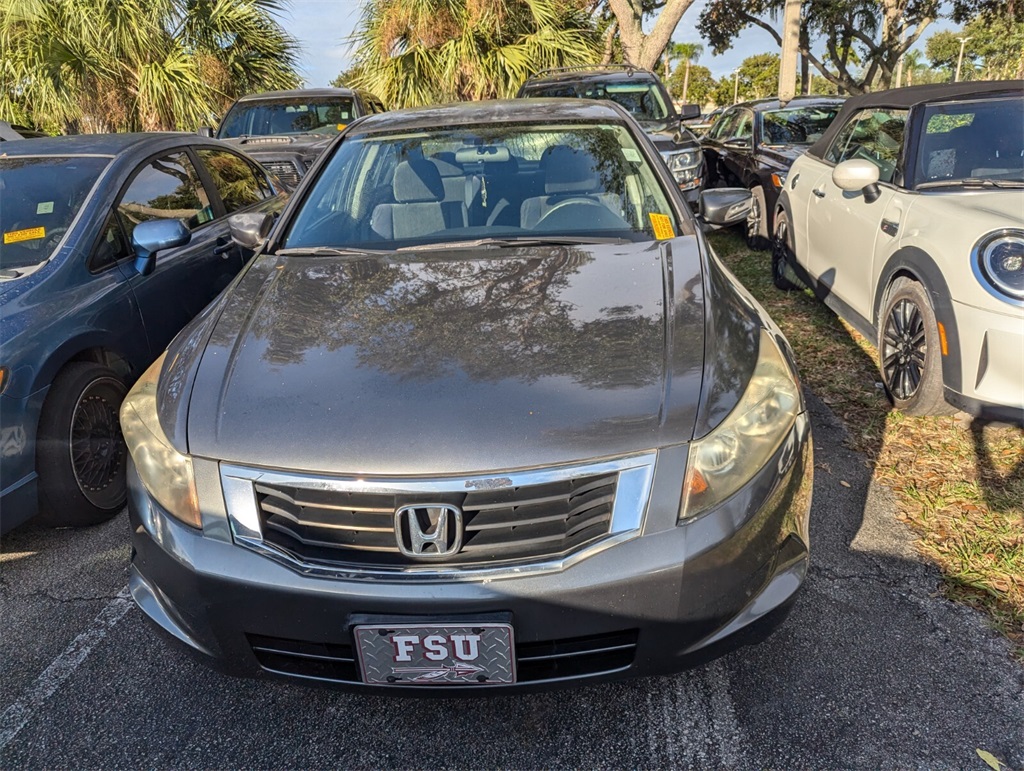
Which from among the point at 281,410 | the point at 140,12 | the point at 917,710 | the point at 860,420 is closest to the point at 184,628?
the point at 281,410

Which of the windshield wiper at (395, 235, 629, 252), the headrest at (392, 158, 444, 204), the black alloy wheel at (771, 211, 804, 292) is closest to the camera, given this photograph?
the windshield wiper at (395, 235, 629, 252)

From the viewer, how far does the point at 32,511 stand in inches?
111

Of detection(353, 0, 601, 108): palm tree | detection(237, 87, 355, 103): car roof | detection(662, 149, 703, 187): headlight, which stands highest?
detection(353, 0, 601, 108): palm tree

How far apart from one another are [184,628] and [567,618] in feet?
3.11

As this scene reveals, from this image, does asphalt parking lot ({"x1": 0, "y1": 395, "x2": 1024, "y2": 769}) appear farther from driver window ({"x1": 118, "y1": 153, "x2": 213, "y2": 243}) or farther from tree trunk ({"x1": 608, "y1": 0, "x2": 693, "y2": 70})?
tree trunk ({"x1": 608, "y1": 0, "x2": 693, "y2": 70})

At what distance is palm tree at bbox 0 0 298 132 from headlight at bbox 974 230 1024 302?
9.87 meters

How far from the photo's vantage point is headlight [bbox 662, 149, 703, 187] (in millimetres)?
7066

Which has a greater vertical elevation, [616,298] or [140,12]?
[140,12]

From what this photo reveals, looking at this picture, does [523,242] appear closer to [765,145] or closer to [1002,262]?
[1002,262]

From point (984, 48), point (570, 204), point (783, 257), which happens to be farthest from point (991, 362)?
point (984, 48)

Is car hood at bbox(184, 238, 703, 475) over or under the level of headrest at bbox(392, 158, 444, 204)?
under

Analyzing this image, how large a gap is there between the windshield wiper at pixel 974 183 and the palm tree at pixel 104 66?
9.35 m

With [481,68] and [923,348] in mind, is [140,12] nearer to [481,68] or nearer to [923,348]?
[481,68]

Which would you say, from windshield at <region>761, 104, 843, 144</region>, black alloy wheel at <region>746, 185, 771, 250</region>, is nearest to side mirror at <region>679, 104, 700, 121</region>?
windshield at <region>761, 104, 843, 144</region>
